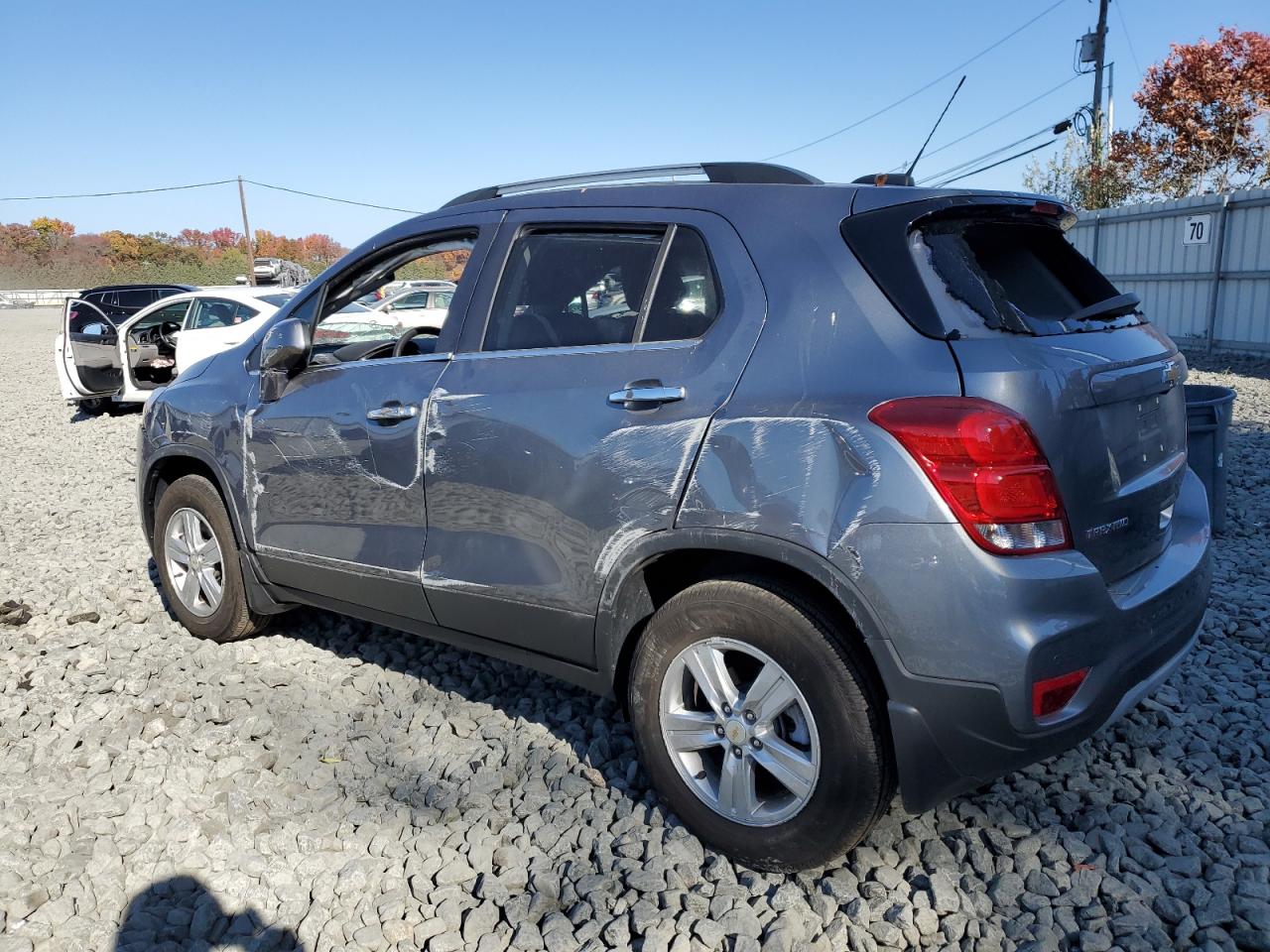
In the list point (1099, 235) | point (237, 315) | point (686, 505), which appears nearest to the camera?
point (686, 505)

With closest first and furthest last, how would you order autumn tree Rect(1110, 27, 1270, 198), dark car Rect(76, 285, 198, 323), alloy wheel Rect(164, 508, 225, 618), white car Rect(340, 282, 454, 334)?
alloy wheel Rect(164, 508, 225, 618) → white car Rect(340, 282, 454, 334) → dark car Rect(76, 285, 198, 323) → autumn tree Rect(1110, 27, 1270, 198)

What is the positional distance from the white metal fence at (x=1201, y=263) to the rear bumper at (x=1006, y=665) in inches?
492

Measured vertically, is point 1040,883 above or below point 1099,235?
below

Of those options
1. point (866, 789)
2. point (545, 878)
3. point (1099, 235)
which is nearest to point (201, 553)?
point (545, 878)

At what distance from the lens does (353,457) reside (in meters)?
3.53

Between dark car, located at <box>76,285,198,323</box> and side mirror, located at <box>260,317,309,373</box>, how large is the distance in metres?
13.0

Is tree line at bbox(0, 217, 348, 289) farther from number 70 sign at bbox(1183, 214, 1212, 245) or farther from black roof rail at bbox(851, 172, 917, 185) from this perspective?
black roof rail at bbox(851, 172, 917, 185)

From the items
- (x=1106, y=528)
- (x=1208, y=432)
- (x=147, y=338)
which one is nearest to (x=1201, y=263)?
(x=1208, y=432)

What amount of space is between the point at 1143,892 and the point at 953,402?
143 cm

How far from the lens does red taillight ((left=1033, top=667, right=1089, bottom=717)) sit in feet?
7.30

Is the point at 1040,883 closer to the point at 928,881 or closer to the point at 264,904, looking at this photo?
the point at 928,881

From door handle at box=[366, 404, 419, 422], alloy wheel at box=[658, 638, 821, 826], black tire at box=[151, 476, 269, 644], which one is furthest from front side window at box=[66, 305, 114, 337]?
alloy wheel at box=[658, 638, 821, 826]

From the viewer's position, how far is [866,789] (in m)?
2.40

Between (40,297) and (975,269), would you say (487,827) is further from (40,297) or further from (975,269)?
(40,297)
